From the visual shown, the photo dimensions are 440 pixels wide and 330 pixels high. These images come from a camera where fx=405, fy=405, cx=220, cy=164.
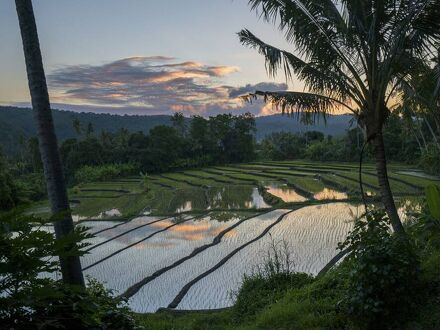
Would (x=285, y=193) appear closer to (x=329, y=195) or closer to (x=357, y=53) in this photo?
(x=329, y=195)

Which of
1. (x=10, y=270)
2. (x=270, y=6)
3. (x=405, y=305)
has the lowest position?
(x=405, y=305)

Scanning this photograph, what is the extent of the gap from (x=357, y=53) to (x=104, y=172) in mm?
39585

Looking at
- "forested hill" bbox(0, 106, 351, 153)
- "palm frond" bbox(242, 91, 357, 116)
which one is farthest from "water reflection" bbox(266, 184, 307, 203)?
"forested hill" bbox(0, 106, 351, 153)

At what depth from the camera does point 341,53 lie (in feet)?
24.0

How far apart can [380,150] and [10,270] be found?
19.4 feet

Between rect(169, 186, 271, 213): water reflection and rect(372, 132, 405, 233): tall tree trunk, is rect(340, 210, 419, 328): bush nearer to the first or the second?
rect(372, 132, 405, 233): tall tree trunk

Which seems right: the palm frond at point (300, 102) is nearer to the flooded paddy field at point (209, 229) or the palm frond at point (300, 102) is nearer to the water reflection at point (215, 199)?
the flooded paddy field at point (209, 229)

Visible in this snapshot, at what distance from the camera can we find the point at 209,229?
1645 centimetres

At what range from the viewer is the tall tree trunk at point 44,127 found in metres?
4.29

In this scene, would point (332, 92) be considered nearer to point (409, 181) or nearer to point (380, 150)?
point (380, 150)

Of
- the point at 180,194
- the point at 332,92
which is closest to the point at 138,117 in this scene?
the point at 180,194

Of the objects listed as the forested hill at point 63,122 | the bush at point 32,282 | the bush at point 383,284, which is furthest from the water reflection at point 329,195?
the forested hill at point 63,122

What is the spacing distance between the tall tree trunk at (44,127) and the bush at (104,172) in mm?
40526

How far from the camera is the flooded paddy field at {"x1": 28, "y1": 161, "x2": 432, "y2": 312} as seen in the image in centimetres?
983
